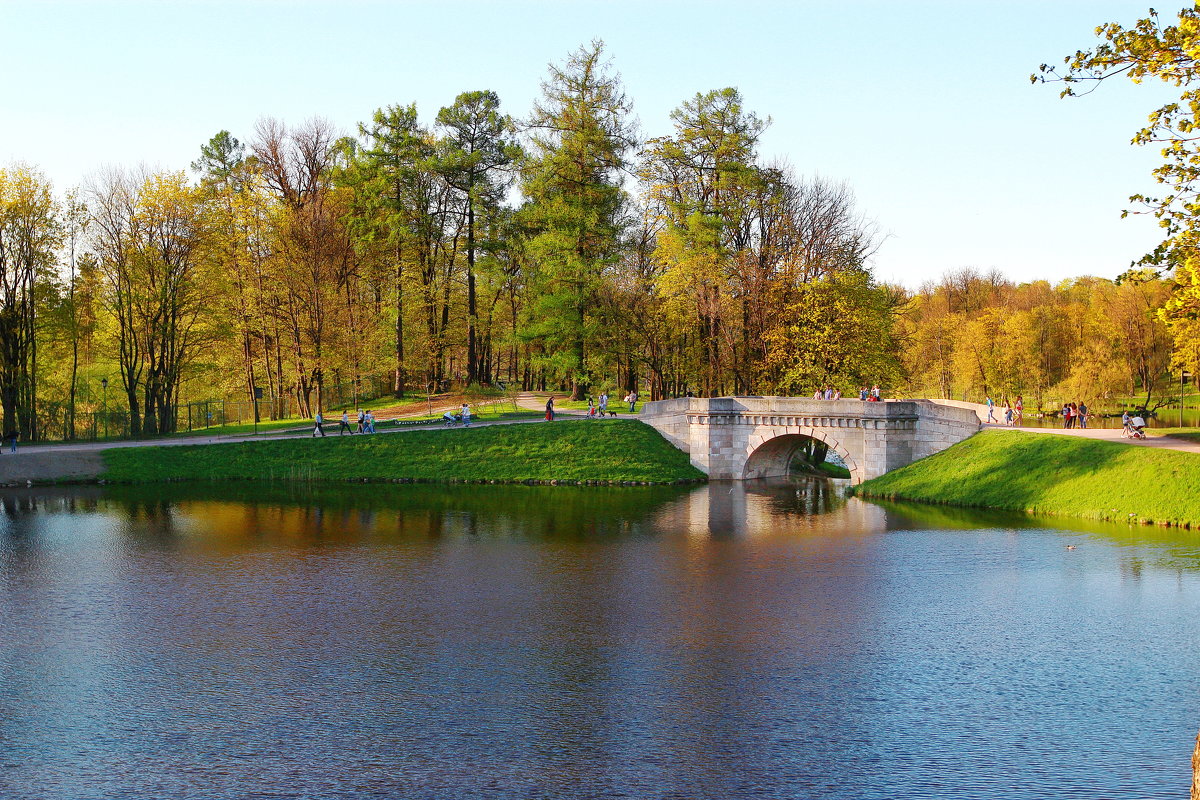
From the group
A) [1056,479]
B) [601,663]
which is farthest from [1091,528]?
[601,663]

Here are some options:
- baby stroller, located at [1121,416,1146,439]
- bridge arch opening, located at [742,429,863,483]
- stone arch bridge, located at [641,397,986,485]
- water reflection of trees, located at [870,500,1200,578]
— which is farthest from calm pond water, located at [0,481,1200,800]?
bridge arch opening, located at [742,429,863,483]

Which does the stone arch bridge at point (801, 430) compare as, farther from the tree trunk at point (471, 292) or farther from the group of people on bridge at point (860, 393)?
the tree trunk at point (471, 292)

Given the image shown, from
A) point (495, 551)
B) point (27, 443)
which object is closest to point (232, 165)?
point (27, 443)

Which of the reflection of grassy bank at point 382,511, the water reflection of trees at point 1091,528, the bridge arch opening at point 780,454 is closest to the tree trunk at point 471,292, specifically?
the reflection of grassy bank at point 382,511

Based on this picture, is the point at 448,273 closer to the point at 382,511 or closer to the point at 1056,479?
the point at 382,511

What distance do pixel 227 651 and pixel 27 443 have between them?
43.0m

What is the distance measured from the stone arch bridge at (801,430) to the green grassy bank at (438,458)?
1.62 meters

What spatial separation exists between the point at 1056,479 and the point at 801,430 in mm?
12795

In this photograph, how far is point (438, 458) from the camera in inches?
2176

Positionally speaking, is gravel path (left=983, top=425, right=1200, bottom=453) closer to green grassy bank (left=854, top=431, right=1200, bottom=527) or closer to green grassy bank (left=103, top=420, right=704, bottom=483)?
green grassy bank (left=854, top=431, right=1200, bottom=527)

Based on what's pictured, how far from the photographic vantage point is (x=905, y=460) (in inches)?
1907

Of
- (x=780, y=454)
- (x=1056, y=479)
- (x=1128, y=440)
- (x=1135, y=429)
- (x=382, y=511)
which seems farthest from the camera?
(x=780, y=454)

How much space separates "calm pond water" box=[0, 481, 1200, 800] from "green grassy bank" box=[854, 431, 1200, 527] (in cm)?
287

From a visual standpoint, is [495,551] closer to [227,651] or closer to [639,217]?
[227,651]
